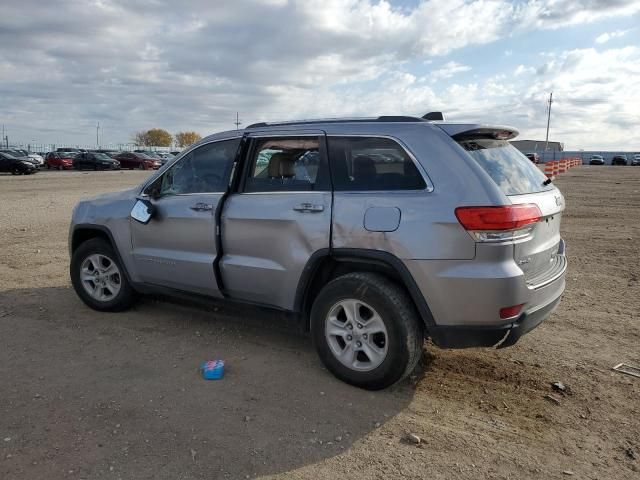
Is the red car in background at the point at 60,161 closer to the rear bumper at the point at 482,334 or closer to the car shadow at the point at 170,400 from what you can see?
the car shadow at the point at 170,400

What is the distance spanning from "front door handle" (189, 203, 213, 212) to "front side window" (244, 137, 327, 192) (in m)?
0.36

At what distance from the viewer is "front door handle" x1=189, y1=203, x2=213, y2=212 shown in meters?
4.50

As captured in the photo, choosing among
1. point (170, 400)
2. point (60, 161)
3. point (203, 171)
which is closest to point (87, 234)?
point (203, 171)

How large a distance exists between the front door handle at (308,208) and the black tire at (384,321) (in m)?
0.52

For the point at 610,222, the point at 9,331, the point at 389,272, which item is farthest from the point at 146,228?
the point at 610,222

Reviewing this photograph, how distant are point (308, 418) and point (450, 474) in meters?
0.96

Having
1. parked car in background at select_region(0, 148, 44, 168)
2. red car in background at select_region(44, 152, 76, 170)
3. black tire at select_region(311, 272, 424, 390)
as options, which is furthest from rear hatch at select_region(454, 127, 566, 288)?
red car in background at select_region(44, 152, 76, 170)

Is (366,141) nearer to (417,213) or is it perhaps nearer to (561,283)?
(417,213)

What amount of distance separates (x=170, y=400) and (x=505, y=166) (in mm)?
2785

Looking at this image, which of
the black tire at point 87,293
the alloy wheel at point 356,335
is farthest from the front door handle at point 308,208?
the black tire at point 87,293

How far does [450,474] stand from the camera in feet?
9.34

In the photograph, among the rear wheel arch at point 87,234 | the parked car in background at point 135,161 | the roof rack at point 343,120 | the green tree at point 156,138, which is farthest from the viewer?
the green tree at point 156,138

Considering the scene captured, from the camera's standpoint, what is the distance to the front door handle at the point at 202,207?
177 inches

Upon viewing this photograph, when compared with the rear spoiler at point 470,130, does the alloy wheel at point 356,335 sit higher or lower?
lower
